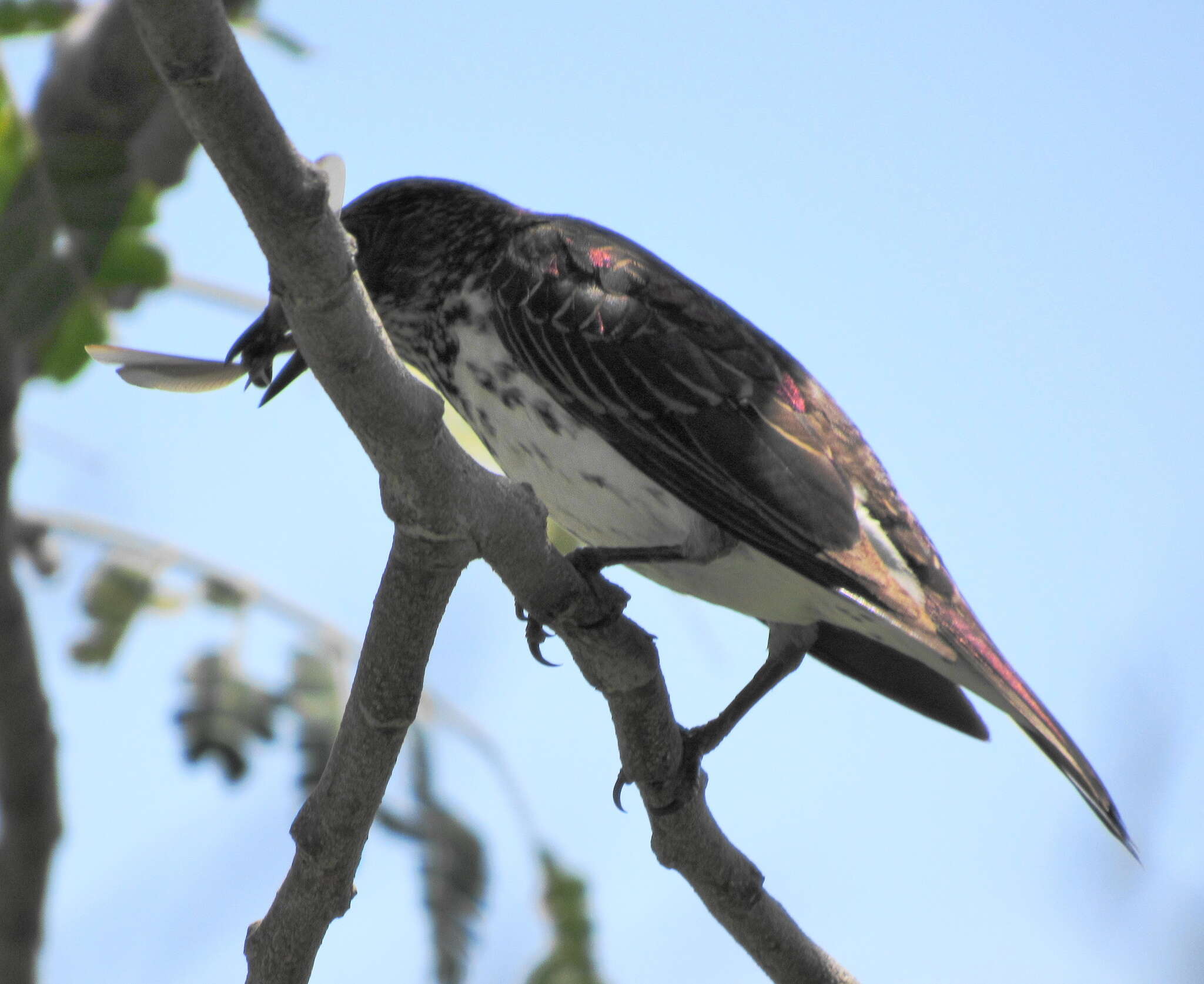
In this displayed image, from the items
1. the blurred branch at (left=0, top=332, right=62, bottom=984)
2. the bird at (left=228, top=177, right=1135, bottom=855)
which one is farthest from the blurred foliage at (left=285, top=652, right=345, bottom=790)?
the bird at (left=228, top=177, right=1135, bottom=855)

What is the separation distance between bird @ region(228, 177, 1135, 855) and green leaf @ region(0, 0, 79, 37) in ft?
4.09

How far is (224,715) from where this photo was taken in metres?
4.81

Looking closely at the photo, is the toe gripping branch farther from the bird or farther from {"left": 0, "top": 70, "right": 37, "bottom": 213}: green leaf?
{"left": 0, "top": 70, "right": 37, "bottom": 213}: green leaf

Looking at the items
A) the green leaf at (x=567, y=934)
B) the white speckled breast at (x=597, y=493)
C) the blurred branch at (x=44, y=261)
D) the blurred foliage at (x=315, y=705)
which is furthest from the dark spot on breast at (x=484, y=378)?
the green leaf at (x=567, y=934)

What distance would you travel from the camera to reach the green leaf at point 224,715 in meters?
4.76

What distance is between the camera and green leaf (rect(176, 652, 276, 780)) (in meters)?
4.76

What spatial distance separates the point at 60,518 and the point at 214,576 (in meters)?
0.61

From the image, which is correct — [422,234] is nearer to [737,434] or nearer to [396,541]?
[737,434]

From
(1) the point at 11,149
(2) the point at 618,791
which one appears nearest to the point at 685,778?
(2) the point at 618,791

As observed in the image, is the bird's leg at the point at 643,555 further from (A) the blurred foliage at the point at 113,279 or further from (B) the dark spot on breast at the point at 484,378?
(A) the blurred foliage at the point at 113,279

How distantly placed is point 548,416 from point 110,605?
233cm

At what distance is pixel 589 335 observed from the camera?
3918mm

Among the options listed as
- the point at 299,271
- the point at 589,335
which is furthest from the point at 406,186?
the point at 299,271

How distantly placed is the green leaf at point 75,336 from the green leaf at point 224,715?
120 cm
